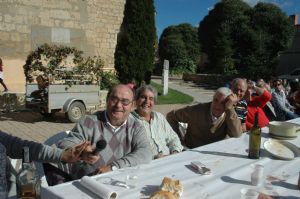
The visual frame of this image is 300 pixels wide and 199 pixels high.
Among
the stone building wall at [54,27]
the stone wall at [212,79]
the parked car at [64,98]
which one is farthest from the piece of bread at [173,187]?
the stone wall at [212,79]

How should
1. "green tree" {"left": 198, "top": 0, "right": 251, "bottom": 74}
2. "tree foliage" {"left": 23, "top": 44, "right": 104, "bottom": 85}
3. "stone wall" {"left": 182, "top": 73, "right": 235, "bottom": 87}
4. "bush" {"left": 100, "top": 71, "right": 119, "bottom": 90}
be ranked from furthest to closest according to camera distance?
1. "green tree" {"left": 198, "top": 0, "right": 251, "bottom": 74}
2. "stone wall" {"left": 182, "top": 73, "right": 235, "bottom": 87}
3. "bush" {"left": 100, "top": 71, "right": 119, "bottom": 90}
4. "tree foliage" {"left": 23, "top": 44, "right": 104, "bottom": 85}

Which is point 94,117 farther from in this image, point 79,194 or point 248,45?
point 248,45

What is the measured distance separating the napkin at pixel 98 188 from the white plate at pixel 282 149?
1481 mm

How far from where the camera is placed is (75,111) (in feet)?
27.2

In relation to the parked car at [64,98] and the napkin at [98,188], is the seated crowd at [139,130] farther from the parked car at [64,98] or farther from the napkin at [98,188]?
the parked car at [64,98]

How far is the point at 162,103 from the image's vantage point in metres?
12.5

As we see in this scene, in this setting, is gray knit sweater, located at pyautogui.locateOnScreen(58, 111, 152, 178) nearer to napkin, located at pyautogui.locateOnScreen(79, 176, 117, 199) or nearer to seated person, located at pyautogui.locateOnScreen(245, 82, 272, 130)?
napkin, located at pyautogui.locateOnScreen(79, 176, 117, 199)

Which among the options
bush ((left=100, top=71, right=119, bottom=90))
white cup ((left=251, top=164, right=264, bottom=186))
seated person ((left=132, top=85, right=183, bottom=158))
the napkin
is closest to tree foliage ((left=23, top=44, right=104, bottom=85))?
bush ((left=100, top=71, right=119, bottom=90))

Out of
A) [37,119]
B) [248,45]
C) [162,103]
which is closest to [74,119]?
[37,119]

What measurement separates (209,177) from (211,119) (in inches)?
63.9

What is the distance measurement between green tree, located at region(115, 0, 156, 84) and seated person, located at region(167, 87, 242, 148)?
8.76 m

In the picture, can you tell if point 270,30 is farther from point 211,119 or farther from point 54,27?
point 211,119

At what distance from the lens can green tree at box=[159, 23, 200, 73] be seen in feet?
108

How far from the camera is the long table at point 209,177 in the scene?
6.42 ft
